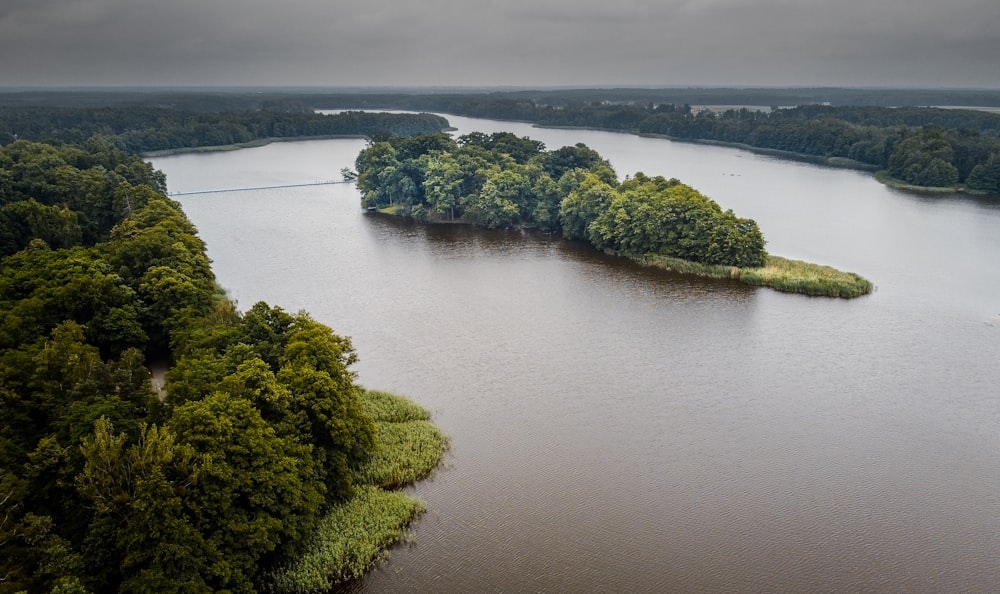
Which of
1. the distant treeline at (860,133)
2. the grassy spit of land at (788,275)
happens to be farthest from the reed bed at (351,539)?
the distant treeline at (860,133)

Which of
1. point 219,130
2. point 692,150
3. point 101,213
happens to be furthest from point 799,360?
point 219,130

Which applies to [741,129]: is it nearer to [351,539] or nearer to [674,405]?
[674,405]

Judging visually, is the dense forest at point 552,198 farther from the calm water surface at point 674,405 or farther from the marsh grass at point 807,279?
the calm water surface at point 674,405

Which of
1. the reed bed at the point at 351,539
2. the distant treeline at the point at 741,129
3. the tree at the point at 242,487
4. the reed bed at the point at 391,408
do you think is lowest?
the reed bed at the point at 351,539

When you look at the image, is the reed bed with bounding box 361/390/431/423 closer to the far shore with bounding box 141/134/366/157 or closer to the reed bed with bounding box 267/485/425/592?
the reed bed with bounding box 267/485/425/592

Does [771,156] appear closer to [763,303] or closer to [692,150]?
[692,150]

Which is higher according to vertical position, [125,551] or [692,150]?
[692,150]
